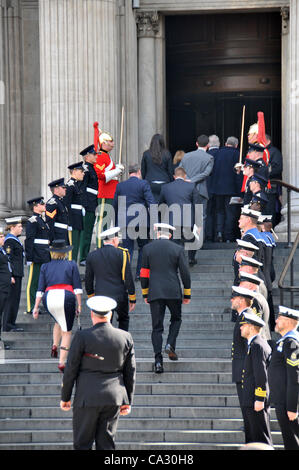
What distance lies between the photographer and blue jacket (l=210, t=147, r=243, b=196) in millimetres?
16953

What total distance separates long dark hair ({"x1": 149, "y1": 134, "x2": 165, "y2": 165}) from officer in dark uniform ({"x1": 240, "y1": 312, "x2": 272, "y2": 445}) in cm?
595

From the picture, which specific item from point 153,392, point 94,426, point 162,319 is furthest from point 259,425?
point 162,319

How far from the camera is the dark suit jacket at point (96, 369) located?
9.66 metres

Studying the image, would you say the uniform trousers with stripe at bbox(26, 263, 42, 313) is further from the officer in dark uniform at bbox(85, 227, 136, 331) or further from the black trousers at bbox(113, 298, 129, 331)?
the black trousers at bbox(113, 298, 129, 331)

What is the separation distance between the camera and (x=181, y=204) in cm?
1518

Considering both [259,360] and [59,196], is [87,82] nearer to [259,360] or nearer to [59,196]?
[59,196]

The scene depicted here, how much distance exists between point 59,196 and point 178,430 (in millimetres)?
4667

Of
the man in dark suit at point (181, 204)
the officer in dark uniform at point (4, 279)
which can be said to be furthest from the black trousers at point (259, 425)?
the man in dark suit at point (181, 204)

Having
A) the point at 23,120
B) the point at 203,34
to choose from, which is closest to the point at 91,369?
the point at 23,120

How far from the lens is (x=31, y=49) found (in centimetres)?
1945

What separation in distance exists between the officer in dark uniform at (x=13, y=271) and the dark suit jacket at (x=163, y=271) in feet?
6.58

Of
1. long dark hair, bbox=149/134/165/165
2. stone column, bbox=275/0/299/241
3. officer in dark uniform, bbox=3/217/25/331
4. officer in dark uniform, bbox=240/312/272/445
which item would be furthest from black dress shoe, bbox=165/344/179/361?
stone column, bbox=275/0/299/241

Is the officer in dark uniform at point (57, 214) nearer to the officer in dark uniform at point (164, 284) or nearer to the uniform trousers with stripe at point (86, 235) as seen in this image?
the uniform trousers with stripe at point (86, 235)
